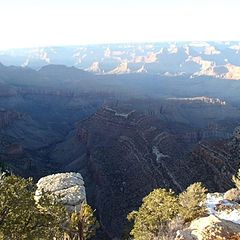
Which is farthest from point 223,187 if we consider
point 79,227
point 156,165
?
point 79,227

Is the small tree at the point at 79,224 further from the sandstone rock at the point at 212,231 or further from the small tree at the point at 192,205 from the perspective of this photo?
the sandstone rock at the point at 212,231

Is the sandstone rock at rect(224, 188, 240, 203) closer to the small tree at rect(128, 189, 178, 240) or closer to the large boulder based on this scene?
the small tree at rect(128, 189, 178, 240)

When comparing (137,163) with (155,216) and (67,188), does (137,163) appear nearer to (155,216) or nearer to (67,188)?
(67,188)

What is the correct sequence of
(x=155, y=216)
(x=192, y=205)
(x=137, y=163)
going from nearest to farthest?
(x=192, y=205), (x=155, y=216), (x=137, y=163)

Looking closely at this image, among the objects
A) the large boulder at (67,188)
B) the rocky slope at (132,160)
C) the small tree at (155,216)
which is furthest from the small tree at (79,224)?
the rocky slope at (132,160)

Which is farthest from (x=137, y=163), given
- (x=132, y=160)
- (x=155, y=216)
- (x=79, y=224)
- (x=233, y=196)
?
(x=79, y=224)
